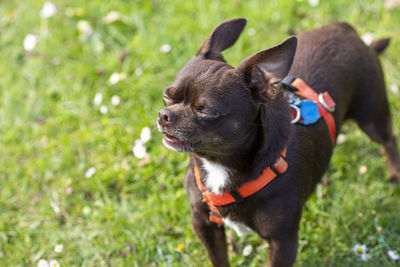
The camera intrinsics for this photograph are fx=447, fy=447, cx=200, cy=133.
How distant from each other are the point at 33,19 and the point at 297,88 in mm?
3717

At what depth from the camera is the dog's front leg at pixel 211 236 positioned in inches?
110

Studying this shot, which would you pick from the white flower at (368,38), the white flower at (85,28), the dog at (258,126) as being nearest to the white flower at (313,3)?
the white flower at (368,38)

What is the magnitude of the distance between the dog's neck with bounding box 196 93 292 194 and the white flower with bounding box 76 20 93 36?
2.93 metres

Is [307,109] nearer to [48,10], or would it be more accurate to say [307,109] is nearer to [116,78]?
[116,78]

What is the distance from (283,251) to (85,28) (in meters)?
3.42

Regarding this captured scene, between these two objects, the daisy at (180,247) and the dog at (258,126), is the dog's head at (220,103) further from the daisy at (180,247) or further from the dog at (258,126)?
the daisy at (180,247)

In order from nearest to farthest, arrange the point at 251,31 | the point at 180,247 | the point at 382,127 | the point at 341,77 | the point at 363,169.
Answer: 1. the point at 341,77
2. the point at 180,247
3. the point at 382,127
4. the point at 363,169
5. the point at 251,31

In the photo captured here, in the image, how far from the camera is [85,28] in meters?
4.90

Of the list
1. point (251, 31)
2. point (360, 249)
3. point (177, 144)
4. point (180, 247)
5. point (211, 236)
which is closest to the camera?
point (177, 144)

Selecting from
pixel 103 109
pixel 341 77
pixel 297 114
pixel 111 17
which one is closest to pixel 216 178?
pixel 297 114

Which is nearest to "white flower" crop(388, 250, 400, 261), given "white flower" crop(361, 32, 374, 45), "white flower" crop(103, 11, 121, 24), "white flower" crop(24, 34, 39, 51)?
"white flower" crop(361, 32, 374, 45)

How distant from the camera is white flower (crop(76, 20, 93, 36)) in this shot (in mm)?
4906

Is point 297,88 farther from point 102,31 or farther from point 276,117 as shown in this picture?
point 102,31

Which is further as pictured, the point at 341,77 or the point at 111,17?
the point at 111,17
